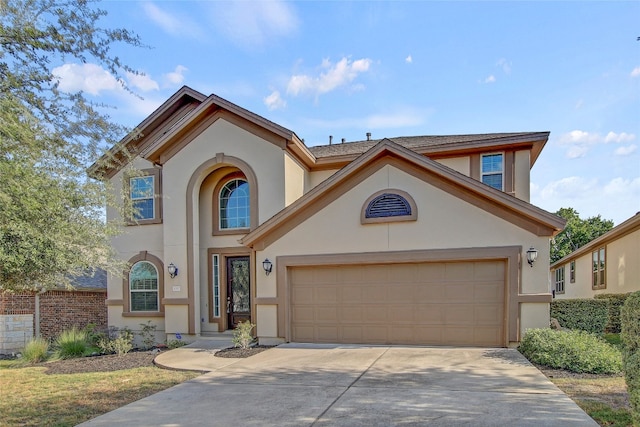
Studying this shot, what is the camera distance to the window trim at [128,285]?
12898 millimetres

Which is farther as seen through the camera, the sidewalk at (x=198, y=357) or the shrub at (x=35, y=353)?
the shrub at (x=35, y=353)

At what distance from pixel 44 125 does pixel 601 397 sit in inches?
360

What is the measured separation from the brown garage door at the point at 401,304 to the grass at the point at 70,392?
12.1 ft

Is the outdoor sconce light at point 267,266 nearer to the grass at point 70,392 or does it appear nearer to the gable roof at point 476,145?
the grass at point 70,392

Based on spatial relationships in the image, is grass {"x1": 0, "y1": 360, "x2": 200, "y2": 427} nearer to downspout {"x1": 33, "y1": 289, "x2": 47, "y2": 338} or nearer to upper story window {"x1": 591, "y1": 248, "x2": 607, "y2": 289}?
downspout {"x1": 33, "y1": 289, "x2": 47, "y2": 338}

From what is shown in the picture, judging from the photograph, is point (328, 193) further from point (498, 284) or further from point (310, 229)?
point (498, 284)

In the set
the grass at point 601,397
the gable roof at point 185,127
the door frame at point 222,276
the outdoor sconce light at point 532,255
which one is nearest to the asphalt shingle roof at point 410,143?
the gable roof at point 185,127

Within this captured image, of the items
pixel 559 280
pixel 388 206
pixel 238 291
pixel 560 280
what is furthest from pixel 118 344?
pixel 559 280

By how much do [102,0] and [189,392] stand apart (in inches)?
251

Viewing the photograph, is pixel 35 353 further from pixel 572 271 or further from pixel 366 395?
pixel 572 271

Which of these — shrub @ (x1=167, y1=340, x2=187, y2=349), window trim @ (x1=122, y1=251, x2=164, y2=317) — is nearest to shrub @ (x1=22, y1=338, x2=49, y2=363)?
window trim @ (x1=122, y1=251, x2=164, y2=317)

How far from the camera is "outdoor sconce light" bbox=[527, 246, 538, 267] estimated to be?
9000 millimetres

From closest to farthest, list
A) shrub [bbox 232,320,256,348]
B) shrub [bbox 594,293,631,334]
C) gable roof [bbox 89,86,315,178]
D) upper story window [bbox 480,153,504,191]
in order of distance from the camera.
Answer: shrub [bbox 232,320,256,348]
gable roof [bbox 89,86,315,178]
upper story window [bbox 480,153,504,191]
shrub [bbox 594,293,631,334]

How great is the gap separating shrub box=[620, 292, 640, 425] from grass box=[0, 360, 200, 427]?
6709 mm
